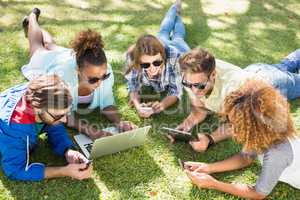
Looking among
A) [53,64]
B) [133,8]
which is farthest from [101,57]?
[133,8]

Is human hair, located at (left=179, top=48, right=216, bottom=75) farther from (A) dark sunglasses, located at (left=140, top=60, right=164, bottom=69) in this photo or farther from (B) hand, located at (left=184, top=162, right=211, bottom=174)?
(B) hand, located at (left=184, top=162, right=211, bottom=174)

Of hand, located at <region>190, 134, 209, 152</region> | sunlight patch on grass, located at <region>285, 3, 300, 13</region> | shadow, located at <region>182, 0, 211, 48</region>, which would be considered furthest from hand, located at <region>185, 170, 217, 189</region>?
sunlight patch on grass, located at <region>285, 3, 300, 13</region>

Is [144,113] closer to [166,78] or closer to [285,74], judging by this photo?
[166,78]

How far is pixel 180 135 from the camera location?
12.5 feet

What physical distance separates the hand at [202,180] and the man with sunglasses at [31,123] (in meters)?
0.82

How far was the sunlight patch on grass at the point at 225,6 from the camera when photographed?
632cm

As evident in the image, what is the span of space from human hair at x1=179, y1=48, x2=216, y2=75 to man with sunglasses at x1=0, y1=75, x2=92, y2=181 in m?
1.03

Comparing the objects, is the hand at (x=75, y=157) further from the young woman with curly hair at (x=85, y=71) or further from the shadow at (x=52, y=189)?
the young woman with curly hair at (x=85, y=71)

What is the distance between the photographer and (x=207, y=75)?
3.63 metres

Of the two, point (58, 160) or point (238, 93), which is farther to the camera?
point (58, 160)

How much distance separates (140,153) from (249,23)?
10.3ft

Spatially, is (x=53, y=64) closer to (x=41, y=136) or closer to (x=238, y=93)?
(x=41, y=136)

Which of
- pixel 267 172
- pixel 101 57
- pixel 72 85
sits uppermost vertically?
pixel 101 57

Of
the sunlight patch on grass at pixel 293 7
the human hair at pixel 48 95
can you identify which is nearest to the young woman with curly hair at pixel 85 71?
the human hair at pixel 48 95
